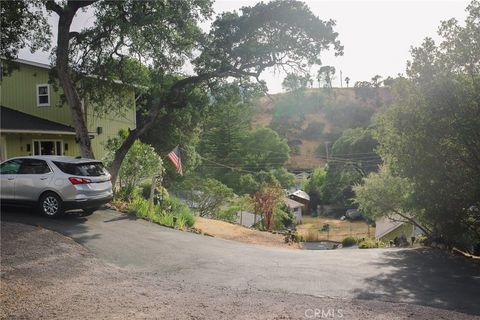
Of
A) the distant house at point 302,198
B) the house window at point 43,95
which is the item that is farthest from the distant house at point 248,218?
the distant house at point 302,198

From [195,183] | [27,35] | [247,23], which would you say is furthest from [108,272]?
[195,183]

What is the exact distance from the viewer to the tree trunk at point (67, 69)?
15578 millimetres

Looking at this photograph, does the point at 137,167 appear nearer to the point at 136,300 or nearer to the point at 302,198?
the point at 136,300

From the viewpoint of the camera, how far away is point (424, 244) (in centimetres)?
1502

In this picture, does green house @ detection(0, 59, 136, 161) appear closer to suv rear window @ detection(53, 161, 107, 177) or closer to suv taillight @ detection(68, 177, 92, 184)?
suv rear window @ detection(53, 161, 107, 177)

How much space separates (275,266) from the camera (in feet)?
30.8

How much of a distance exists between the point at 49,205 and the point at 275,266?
6798 millimetres

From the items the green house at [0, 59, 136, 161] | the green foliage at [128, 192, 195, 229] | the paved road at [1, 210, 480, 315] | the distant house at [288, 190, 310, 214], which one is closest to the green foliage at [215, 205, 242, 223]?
the green house at [0, 59, 136, 161]

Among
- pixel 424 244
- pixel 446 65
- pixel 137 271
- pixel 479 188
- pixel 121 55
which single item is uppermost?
pixel 121 55

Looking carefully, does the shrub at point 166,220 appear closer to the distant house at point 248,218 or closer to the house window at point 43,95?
the house window at point 43,95

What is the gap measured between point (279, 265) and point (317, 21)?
9668 mm

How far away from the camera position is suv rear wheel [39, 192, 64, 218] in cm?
1234

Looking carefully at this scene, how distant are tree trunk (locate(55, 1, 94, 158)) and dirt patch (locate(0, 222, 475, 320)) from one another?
8.41m

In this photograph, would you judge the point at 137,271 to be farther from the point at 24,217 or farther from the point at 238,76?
the point at 238,76
